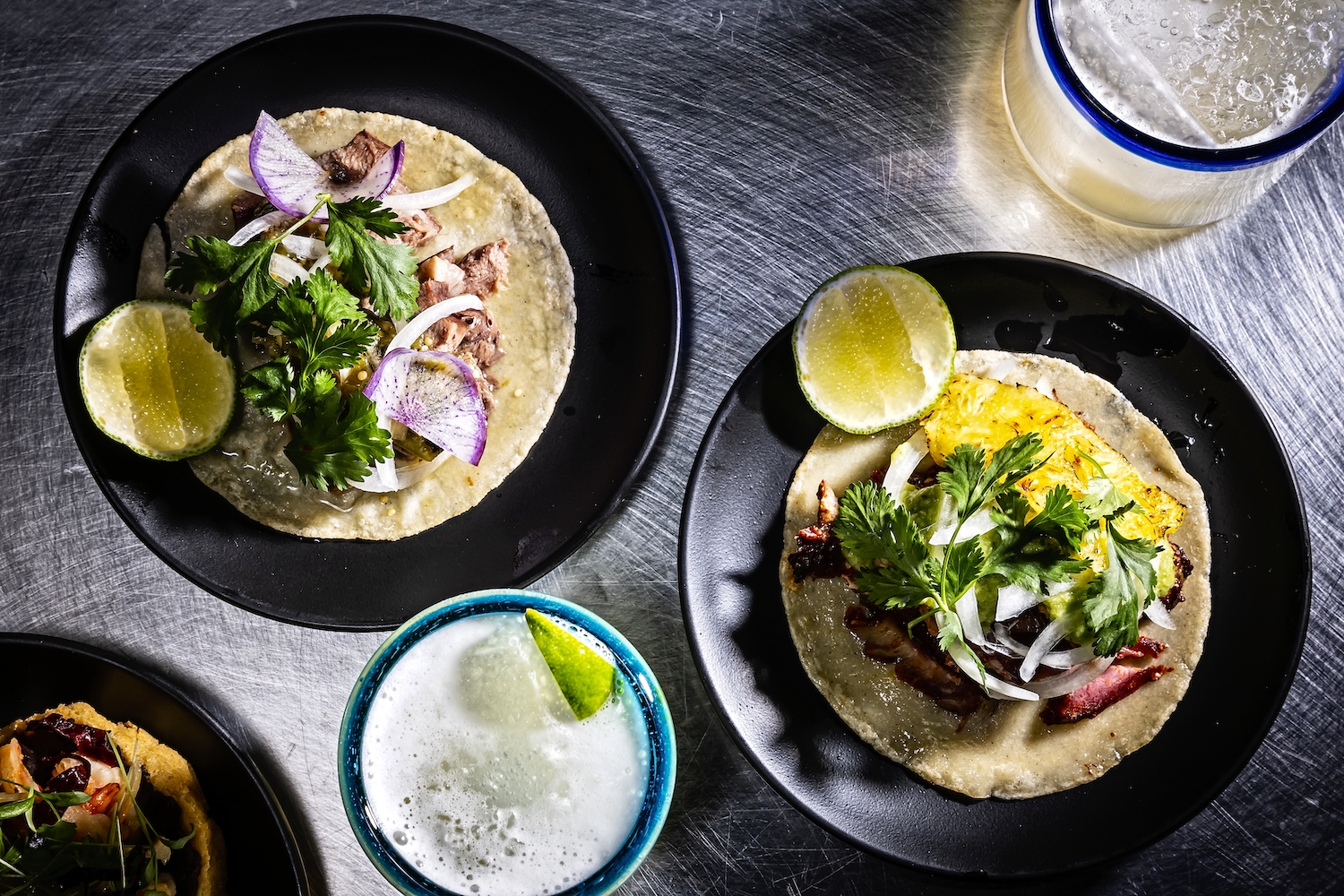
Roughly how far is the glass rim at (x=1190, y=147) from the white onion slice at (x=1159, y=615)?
1.06 meters

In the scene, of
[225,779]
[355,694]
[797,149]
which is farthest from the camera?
[797,149]

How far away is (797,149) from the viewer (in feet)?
9.03

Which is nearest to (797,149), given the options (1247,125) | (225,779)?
(1247,125)

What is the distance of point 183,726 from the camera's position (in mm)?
2551

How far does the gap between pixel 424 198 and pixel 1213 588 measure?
7.64 feet

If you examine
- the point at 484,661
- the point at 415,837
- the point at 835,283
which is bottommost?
the point at 415,837

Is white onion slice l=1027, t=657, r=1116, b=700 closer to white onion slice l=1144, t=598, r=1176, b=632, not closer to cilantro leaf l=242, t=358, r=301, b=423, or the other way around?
white onion slice l=1144, t=598, r=1176, b=632

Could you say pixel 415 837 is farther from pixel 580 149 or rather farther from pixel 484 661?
pixel 580 149

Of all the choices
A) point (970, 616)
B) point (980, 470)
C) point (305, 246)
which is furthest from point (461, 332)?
point (970, 616)

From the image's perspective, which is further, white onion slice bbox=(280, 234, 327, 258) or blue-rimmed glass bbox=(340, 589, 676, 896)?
white onion slice bbox=(280, 234, 327, 258)

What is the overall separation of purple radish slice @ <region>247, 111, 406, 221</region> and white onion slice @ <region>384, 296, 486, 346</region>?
334mm

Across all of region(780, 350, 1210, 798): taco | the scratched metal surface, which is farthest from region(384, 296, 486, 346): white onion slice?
region(780, 350, 1210, 798): taco

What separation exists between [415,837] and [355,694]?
0.38m

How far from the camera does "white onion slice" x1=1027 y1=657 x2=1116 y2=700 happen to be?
92.6 inches
